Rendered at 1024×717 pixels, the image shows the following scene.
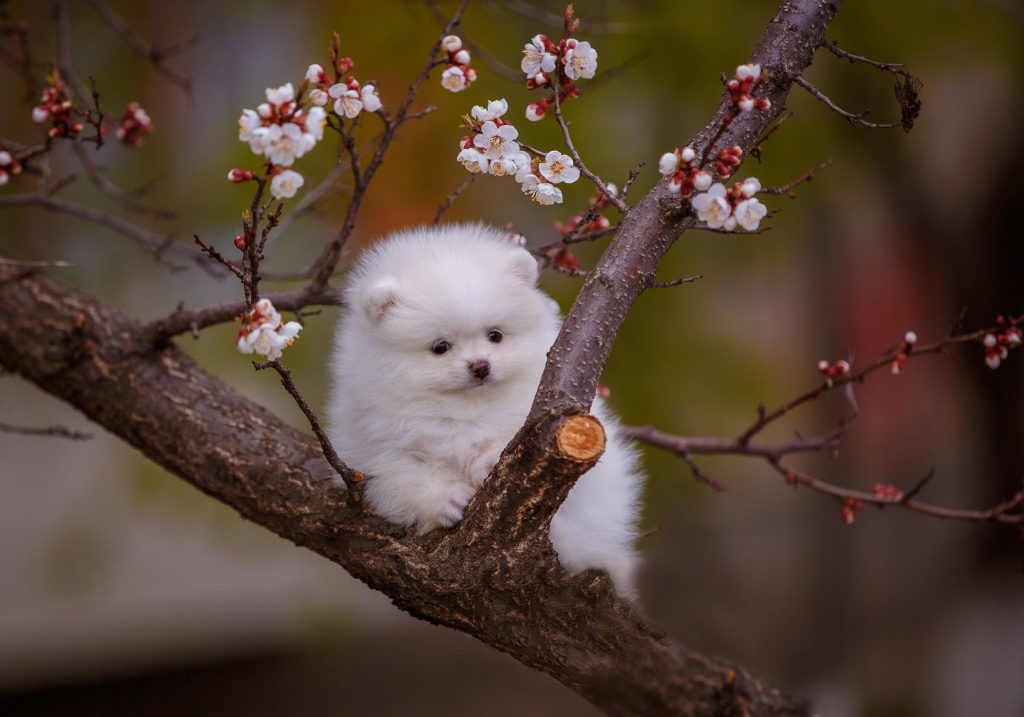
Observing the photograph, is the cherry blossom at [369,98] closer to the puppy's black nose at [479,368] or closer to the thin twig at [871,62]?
the puppy's black nose at [479,368]

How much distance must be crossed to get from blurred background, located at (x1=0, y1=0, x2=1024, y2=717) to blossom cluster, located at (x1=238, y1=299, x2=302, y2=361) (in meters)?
1.49

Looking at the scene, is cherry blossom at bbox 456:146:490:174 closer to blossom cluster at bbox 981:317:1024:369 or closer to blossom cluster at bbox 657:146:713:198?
blossom cluster at bbox 657:146:713:198

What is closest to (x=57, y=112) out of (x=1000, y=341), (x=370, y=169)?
(x=370, y=169)

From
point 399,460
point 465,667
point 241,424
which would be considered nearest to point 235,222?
point 241,424

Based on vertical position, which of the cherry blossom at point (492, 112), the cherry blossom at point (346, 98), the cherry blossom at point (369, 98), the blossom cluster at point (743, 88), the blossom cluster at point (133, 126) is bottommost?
the cherry blossom at point (346, 98)

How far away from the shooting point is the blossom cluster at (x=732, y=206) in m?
1.87

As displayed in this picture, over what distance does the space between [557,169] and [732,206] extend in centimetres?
42

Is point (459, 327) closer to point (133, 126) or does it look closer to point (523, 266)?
point (523, 266)

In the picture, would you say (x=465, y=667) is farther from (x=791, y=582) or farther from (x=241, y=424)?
(x=241, y=424)

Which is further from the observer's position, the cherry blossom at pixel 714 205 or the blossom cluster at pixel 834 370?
the blossom cluster at pixel 834 370

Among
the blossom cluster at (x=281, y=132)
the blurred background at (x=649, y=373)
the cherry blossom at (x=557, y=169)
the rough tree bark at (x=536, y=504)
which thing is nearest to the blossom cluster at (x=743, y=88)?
the rough tree bark at (x=536, y=504)

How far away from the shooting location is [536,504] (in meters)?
2.15

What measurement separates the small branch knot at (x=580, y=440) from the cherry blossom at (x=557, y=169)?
19.9 inches

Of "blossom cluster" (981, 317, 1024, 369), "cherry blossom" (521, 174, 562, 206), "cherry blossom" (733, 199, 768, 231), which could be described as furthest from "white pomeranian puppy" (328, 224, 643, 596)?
"blossom cluster" (981, 317, 1024, 369)
